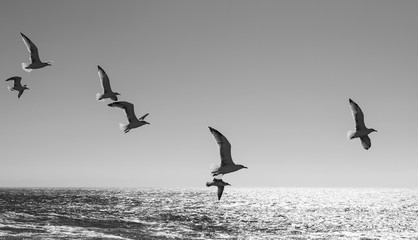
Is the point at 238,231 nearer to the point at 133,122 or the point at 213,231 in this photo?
the point at 213,231

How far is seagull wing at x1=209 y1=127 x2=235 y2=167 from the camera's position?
46.3ft

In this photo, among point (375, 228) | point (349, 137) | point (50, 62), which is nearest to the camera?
point (349, 137)

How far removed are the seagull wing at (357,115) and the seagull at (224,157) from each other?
5259 mm

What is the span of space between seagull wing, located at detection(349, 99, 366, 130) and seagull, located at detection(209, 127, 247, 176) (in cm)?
526

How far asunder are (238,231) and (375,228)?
1028 inches

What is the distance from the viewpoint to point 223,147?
577 inches

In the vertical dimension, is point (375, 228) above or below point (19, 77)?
below

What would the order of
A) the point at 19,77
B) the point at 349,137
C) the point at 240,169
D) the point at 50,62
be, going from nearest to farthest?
the point at 240,169
the point at 349,137
the point at 50,62
the point at 19,77

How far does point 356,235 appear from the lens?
6041cm

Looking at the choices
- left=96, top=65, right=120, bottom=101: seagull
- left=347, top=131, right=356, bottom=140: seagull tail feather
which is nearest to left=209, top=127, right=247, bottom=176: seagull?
left=347, top=131, right=356, bottom=140: seagull tail feather

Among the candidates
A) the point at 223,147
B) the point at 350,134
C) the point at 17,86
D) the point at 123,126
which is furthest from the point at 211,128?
the point at 17,86

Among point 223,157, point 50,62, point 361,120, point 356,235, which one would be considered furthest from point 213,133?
point 356,235

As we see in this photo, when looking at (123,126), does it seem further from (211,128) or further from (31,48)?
(31,48)

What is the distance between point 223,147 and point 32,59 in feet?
37.6
